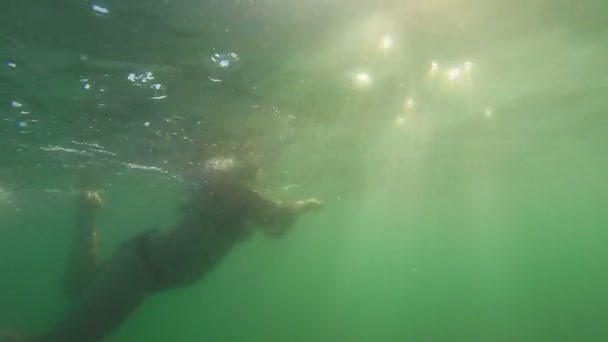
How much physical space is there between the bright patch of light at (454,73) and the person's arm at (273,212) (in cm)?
599

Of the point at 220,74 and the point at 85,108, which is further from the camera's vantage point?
the point at 85,108

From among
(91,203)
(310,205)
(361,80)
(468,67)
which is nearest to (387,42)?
(361,80)

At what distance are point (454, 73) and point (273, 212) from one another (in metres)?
7.35

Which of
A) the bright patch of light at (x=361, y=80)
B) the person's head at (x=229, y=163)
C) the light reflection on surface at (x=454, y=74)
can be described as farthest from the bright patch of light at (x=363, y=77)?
the person's head at (x=229, y=163)

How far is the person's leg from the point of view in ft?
36.0

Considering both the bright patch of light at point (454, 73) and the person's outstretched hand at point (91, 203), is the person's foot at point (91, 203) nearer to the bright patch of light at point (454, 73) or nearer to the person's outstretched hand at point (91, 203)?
the person's outstretched hand at point (91, 203)

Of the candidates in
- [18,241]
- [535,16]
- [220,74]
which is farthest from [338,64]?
[18,241]

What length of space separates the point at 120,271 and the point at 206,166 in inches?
329

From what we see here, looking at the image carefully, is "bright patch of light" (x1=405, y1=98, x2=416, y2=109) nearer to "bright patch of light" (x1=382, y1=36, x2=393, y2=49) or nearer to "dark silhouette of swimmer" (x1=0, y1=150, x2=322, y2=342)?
"bright patch of light" (x1=382, y1=36, x2=393, y2=49)

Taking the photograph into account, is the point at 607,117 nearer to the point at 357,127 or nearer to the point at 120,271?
the point at 357,127

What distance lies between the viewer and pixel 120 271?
1135 cm

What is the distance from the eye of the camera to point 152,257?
38.6 ft

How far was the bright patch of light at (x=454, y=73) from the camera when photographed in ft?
43.7

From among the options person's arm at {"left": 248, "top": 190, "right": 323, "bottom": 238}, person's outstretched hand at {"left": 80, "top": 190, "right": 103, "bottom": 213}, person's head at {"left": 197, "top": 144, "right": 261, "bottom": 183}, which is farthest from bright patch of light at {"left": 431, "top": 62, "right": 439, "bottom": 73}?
person's outstretched hand at {"left": 80, "top": 190, "right": 103, "bottom": 213}
